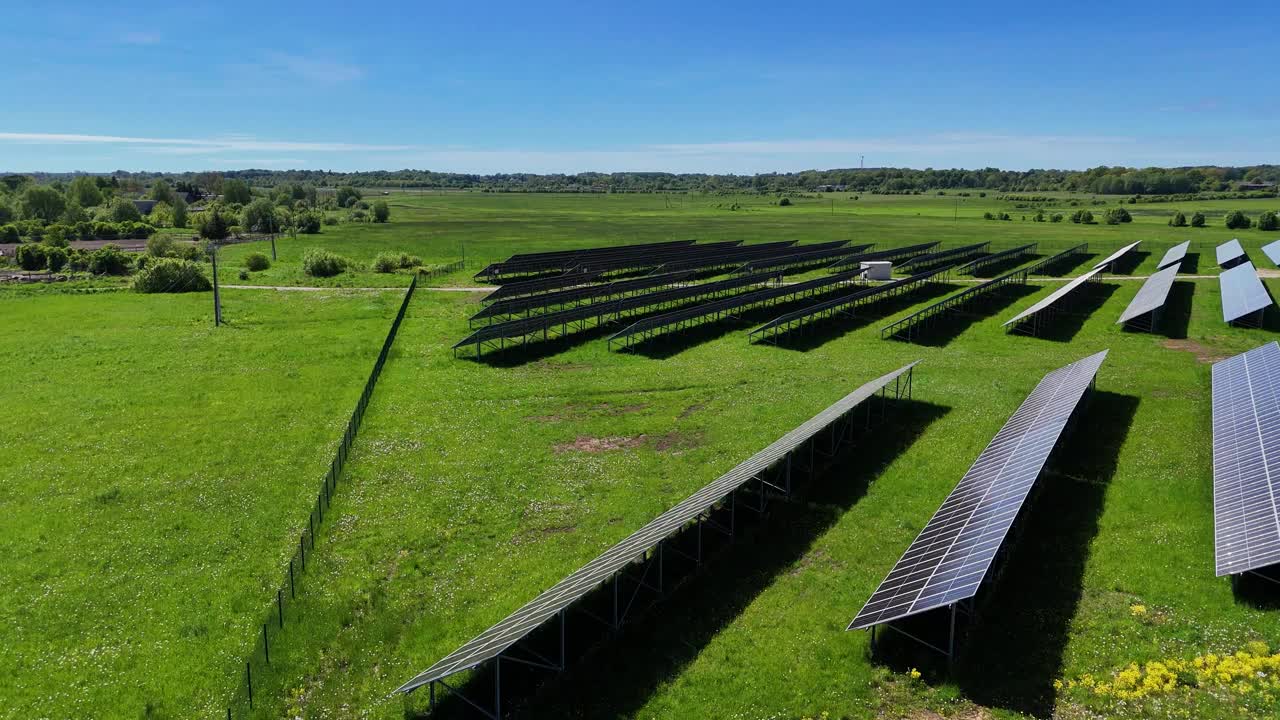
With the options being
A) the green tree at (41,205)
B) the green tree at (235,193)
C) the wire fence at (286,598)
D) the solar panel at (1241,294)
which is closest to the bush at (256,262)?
the wire fence at (286,598)

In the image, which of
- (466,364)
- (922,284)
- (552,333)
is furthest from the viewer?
(922,284)

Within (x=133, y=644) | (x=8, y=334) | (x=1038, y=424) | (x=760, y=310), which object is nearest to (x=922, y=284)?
(x=760, y=310)

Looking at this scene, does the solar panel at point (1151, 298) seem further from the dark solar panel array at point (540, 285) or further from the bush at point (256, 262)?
the bush at point (256, 262)

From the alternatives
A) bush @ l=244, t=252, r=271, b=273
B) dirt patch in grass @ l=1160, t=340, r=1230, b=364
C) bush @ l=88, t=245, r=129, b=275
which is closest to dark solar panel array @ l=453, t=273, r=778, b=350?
dirt patch in grass @ l=1160, t=340, r=1230, b=364

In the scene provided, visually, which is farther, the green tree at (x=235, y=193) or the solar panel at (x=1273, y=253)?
the green tree at (x=235, y=193)

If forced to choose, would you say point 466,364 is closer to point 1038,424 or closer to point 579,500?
point 579,500

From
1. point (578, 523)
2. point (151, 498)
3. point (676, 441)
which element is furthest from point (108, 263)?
point (578, 523)
